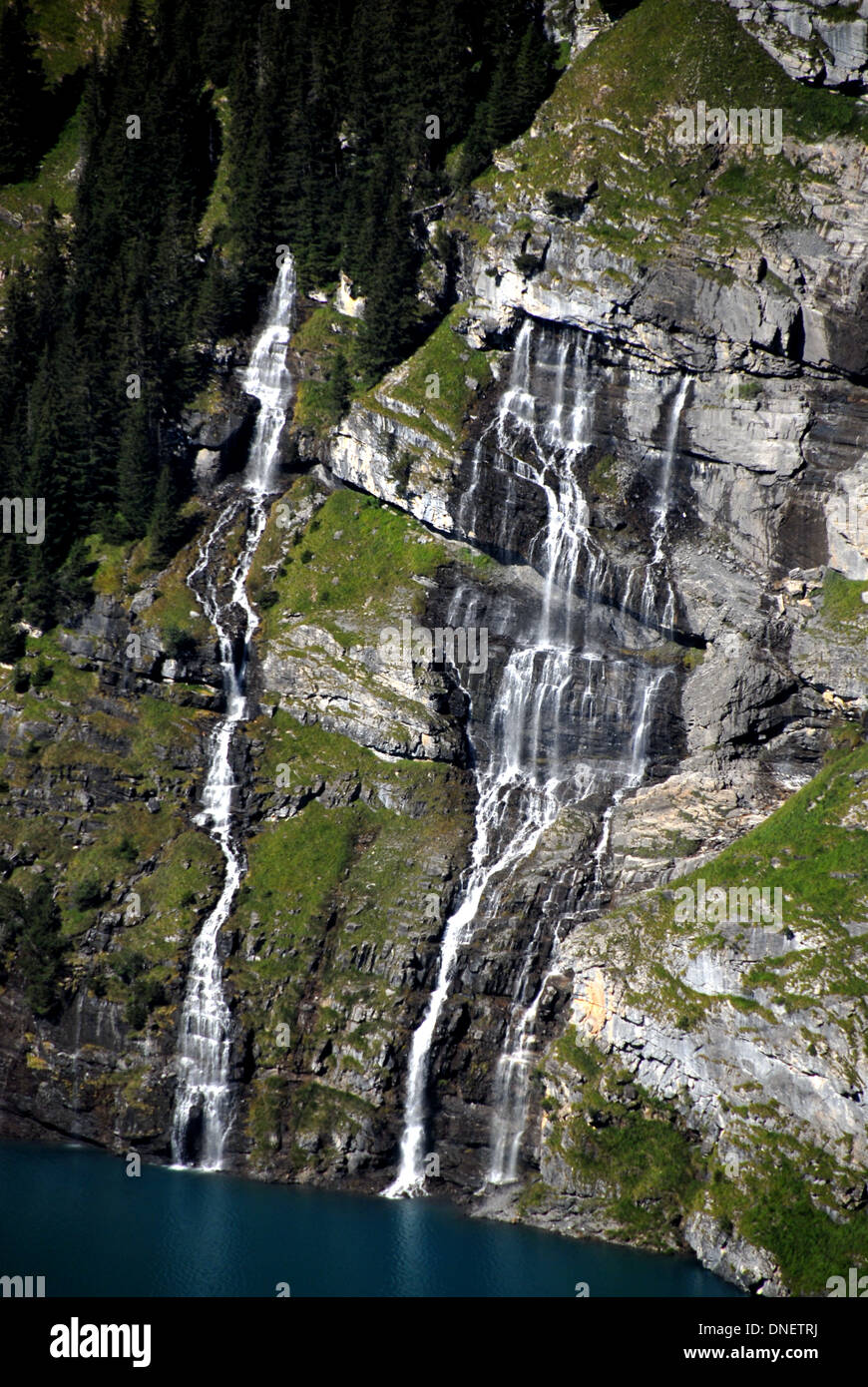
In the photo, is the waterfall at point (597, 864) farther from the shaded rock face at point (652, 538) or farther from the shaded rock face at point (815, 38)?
the shaded rock face at point (815, 38)

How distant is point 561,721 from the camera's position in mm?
83625

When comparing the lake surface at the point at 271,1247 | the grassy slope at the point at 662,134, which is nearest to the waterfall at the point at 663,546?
the grassy slope at the point at 662,134

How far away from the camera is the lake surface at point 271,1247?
5856 centimetres

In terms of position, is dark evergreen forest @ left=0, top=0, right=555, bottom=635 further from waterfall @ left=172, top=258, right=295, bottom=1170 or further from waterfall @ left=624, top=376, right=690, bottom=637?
waterfall @ left=624, top=376, right=690, bottom=637

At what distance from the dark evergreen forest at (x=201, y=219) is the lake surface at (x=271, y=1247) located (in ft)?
121

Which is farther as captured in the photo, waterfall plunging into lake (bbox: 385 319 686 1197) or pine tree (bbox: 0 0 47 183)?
pine tree (bbox: 0 0 47 183)

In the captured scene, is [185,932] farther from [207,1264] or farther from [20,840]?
[207,1264]

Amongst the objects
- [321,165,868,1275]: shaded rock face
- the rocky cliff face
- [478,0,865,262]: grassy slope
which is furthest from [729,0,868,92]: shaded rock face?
[321,165,868,1275]: shaded rock face

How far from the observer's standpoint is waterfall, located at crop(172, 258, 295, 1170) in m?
72.5

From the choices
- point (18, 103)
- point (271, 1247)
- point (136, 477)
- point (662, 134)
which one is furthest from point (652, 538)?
point (18, 103)

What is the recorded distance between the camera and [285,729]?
3396 inches

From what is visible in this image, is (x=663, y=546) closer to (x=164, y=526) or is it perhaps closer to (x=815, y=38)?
(x=164, y=526)

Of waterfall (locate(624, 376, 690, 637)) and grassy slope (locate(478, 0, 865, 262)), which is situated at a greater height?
grassy slope (locate(478, 0, 865, 262))

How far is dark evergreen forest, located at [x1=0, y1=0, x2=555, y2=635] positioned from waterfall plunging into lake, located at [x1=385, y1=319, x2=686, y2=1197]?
505 inches
